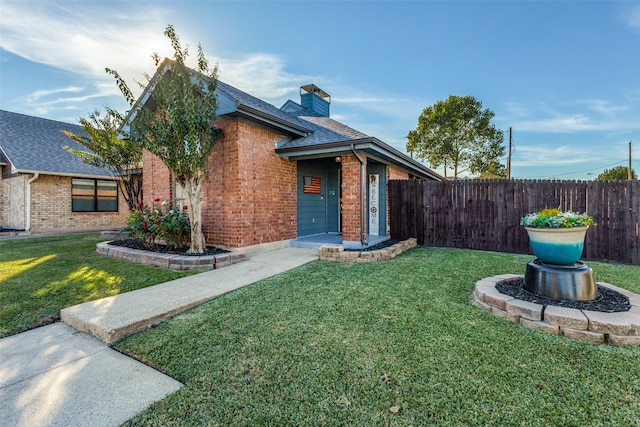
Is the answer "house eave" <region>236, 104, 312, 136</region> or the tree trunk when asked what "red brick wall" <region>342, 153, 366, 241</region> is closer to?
"house eave" <region>236, 104, 312, 136</region>

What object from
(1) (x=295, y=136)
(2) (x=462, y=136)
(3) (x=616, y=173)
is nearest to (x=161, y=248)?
(1) (x=295, y=136)

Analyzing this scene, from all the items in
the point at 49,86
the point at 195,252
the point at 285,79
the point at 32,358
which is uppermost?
the point at 285,79

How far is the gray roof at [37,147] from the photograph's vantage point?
38.4 ft

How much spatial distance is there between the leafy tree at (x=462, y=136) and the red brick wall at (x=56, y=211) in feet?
77.5

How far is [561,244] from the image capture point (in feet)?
10.4

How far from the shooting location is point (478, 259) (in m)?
6.06

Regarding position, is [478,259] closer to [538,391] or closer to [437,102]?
[538,391]

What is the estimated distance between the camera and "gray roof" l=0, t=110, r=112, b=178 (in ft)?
38.4

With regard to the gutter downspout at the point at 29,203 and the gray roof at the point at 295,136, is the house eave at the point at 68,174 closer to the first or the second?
the gutter downspout at the point at 29,203

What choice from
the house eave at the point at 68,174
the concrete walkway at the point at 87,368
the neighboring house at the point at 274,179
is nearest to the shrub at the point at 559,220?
the neighboring house at the point at 274,179

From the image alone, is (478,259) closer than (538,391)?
No

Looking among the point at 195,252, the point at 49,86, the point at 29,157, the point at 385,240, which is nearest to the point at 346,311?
the point at 195,252

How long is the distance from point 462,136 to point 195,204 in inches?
926

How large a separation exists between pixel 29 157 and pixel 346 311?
1567 cm
